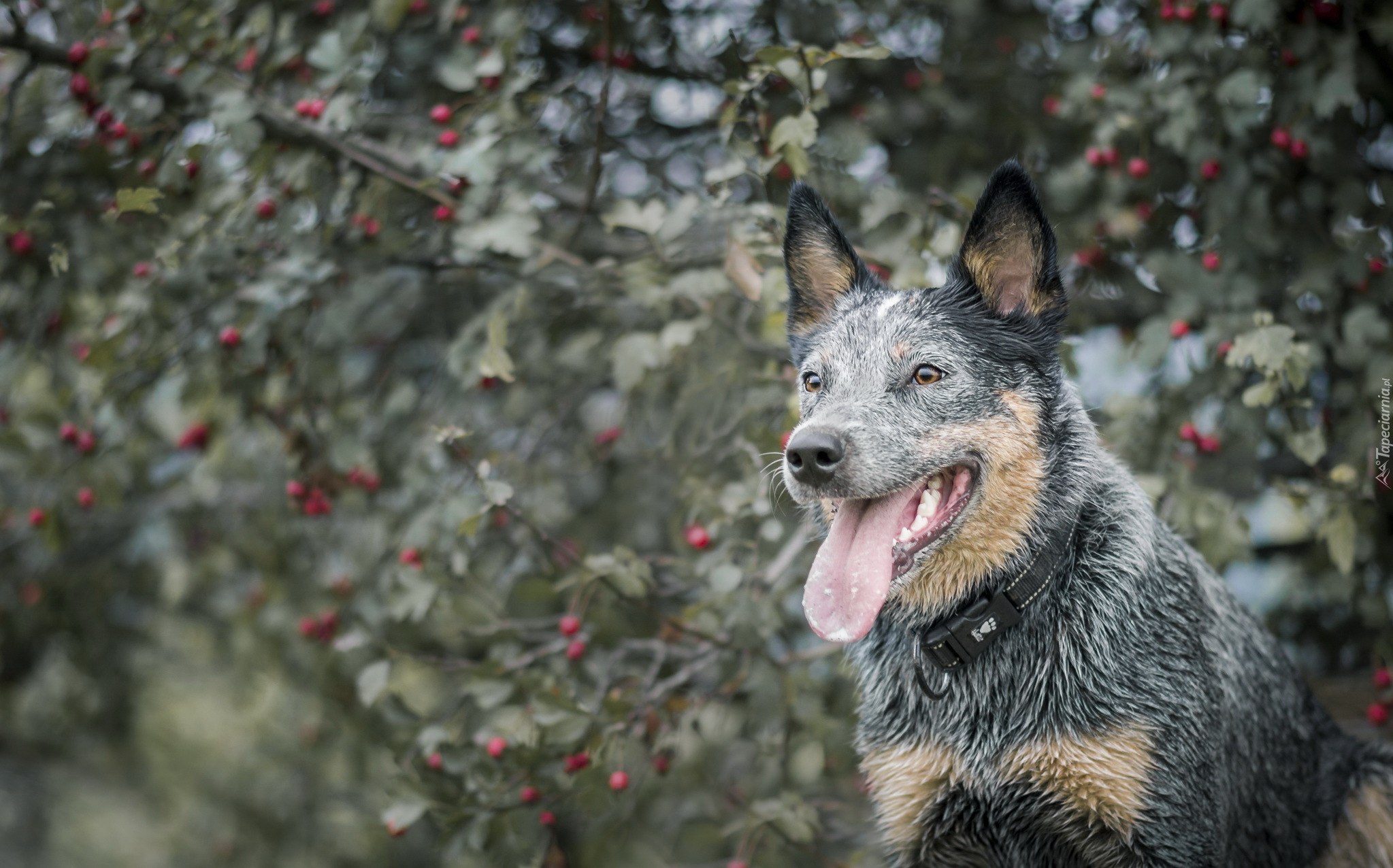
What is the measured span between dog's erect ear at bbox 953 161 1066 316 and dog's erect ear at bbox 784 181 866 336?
34cm

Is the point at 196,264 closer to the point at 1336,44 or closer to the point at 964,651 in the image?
the point at 964,651

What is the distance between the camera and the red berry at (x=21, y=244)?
12.4 ft

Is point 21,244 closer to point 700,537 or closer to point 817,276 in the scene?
point 700,537

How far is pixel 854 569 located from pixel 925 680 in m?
0.41

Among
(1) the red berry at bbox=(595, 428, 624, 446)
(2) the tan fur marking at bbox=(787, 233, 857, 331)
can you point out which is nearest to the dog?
(2) the tan fur marking at bbox=(787, 233, 857, 331)

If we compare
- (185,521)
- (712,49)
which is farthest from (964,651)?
(185,521)

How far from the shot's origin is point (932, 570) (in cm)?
258

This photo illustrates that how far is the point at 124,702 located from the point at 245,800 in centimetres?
98

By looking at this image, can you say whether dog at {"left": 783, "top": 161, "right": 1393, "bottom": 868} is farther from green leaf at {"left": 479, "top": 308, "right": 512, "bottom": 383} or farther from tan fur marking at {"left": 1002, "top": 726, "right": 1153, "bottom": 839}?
green leaf at {"left": 479, "top": 308, "right": 512, "bottom": 383}

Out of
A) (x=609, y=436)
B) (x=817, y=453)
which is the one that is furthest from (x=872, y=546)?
(x=609, y=436)

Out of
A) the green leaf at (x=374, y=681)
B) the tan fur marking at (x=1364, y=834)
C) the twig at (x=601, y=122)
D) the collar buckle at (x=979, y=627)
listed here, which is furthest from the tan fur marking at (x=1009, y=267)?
the green leaf at (x=374, y=681)

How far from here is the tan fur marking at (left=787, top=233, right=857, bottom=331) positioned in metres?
2.90

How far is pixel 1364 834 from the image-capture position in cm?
288

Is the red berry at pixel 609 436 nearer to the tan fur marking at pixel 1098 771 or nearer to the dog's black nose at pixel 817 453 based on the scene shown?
the dog's black nose at pixel 817 453
